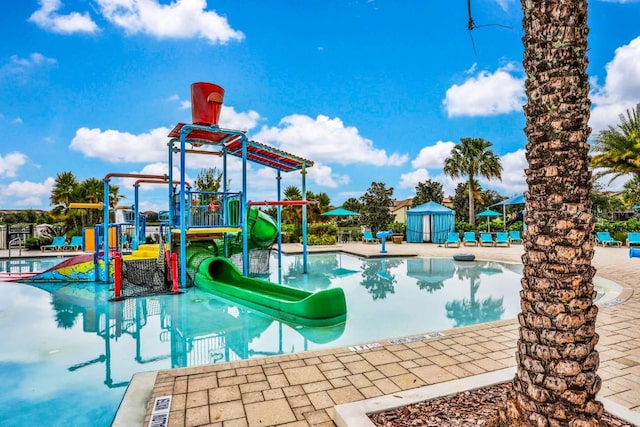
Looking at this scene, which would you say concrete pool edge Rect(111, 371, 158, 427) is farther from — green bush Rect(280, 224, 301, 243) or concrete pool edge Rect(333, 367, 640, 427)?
green bush Rect(280, 224, 301, 243)

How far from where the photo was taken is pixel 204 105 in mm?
9555

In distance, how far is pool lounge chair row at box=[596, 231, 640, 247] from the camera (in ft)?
54.3

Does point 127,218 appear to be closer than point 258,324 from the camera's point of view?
No

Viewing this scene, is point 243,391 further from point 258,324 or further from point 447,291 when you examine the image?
point 447,291

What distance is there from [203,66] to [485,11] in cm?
1181

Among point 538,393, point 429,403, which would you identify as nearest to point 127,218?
point 429,403

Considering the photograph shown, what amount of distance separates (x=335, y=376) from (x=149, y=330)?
402 centimetres

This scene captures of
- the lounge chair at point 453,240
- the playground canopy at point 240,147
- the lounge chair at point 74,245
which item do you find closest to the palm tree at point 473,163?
the lounge chair at point 453,240

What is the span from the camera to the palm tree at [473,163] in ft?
84.7

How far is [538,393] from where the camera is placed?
1.97 m

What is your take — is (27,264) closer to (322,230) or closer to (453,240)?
(322,230)

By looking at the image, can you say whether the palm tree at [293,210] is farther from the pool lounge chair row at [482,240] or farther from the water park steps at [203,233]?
the water park steps at [203,233]

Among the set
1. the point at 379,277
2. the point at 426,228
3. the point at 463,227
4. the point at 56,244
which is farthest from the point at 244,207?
the point at 463,227

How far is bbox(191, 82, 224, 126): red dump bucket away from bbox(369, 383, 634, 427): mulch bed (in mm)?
8682
